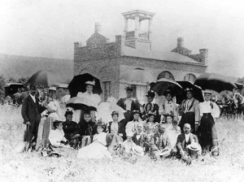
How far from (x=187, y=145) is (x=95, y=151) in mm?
1621

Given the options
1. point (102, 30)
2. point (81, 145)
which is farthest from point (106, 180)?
point (102, 30)

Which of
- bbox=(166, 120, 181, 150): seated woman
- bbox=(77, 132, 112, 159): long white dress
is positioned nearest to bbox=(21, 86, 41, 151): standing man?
bbox=(77, 132, 112, 159): long white dress

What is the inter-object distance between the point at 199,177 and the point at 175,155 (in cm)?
57

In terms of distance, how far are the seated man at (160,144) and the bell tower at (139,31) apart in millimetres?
1894

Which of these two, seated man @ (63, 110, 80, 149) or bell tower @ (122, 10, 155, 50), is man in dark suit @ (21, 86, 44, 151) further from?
bell tower @ (122, 10, 155, 50)

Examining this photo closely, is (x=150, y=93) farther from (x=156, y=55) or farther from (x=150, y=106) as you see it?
(x=156, y=55)

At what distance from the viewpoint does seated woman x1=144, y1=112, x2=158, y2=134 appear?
6395 mm

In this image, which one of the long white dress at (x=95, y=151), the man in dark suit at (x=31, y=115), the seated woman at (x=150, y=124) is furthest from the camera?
the seated woman at (x=150, y=124)

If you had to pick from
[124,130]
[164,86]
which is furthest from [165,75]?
[124,130]

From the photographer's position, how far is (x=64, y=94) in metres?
6.43

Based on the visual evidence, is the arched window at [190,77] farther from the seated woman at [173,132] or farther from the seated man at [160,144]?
the seated man at [160,144]

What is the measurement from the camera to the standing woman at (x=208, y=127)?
649 cm

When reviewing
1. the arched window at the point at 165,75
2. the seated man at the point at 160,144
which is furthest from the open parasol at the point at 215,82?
the seated man at the point at 160,144

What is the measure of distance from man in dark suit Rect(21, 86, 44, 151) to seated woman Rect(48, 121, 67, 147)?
298 millimetres
